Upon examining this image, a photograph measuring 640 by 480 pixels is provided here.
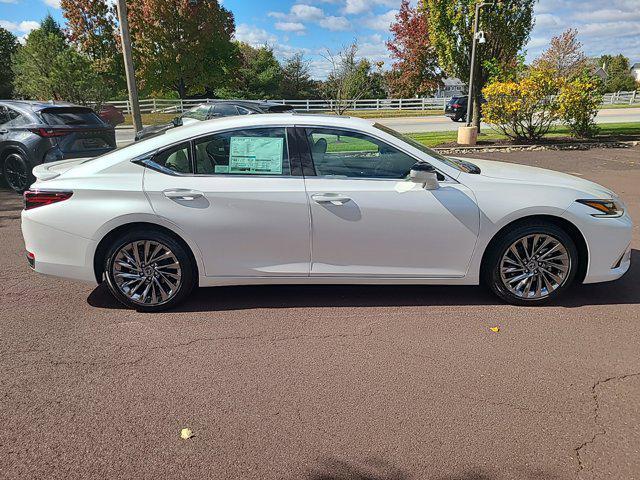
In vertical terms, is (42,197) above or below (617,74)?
below

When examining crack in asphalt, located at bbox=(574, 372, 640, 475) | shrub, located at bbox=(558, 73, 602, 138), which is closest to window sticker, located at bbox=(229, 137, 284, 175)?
crack in asphalt, located at bbox=(574, 372, 640, 475)

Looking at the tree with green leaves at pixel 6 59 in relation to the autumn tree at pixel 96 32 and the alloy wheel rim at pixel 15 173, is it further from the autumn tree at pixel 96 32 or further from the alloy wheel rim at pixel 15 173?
the alloy wheel rim at pixel 15 173

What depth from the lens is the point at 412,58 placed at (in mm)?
34688

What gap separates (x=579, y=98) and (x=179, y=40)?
1038 inches

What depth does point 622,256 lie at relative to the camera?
397cm

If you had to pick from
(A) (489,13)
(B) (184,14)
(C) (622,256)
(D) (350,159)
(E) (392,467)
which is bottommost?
(E) (392,467)

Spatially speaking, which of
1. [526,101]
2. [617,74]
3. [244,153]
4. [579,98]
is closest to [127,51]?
[244,153]

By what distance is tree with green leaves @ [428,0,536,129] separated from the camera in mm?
15031

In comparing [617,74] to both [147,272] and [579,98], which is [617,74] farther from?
[147,272]

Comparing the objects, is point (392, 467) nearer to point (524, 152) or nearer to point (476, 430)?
point (476, 430)

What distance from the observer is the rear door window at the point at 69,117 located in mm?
8289

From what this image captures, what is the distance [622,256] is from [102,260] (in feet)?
14.0

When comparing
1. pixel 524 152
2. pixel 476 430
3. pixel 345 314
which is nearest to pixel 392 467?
pixel 476 430

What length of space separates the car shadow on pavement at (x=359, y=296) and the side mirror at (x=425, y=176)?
1.04m
